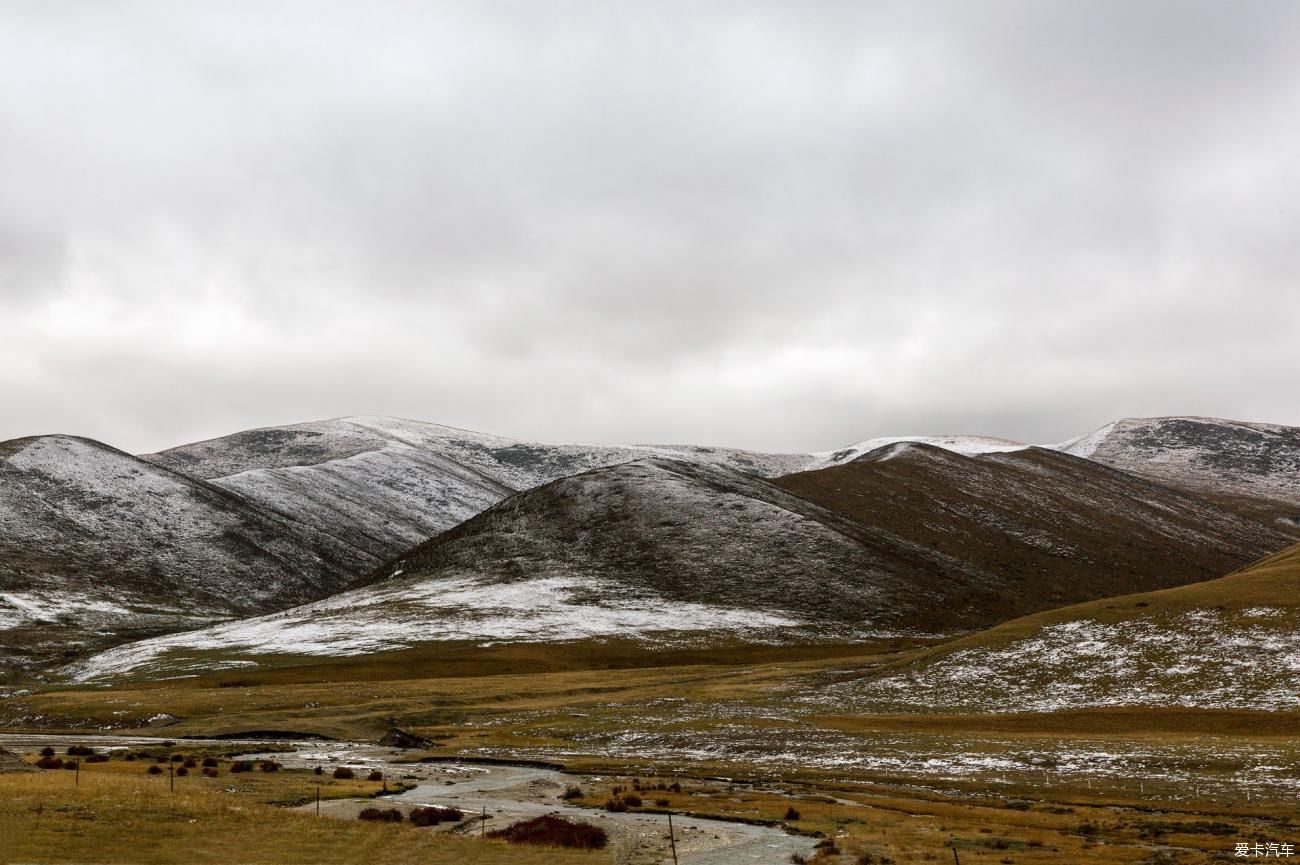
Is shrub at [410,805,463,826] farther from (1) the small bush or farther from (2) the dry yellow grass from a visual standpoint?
(1) the small bush

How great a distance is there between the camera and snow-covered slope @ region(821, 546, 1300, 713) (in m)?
84.1

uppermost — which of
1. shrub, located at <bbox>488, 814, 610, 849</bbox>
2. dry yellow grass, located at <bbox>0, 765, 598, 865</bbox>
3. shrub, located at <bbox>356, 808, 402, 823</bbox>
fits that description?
dry yellow grass, located at <bbox>0, 765, 598, 865</bbox>

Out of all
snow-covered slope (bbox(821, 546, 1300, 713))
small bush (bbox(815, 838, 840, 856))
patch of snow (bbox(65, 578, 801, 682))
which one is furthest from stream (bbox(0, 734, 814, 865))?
patch of snow (bbox(65, 578, 801, 682))

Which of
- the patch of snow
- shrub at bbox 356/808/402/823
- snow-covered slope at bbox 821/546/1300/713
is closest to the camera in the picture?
shrub at bbox 356/808/402/823

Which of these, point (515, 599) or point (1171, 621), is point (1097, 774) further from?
point (515, 599)

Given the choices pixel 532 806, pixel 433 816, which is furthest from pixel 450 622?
pixel 433 816

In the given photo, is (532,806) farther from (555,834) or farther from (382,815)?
(555,834)

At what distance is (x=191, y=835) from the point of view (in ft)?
123

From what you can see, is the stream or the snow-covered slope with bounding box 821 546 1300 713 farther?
the snow-covered slope with bounding box 821 546 1300 713

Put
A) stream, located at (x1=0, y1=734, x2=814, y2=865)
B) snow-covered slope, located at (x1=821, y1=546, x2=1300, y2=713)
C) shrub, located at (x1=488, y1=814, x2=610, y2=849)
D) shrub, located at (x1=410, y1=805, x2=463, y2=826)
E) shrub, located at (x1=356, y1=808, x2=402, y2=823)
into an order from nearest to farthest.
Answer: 1. stream, located at (x1=0, y1=734, x2=814, y2=865)
2. shrub, located at (x1=488, y1=814, x2=610, y2=849)
3. shrub, located at (x1=356, y1=808, x2=402, y2=823)
4. shrub, located at (x1=410, y1=805, x2=463, y2=826)
5. snow-covered slope, located at (x1=821, y1=546, x2=1300, y2=713)

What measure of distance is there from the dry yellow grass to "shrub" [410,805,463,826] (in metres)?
1.66

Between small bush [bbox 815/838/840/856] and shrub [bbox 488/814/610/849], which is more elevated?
shrub [bbox 488/814/610/849]

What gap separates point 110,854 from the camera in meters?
33.3

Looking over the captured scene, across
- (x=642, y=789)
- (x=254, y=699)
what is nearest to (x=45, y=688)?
(x=254, y=699)
